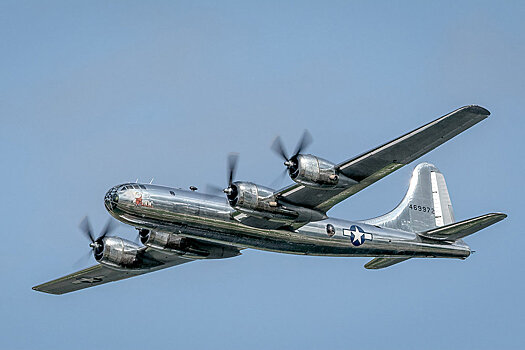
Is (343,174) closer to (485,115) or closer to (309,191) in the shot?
(309,191)

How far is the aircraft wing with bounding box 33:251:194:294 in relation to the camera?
117ft

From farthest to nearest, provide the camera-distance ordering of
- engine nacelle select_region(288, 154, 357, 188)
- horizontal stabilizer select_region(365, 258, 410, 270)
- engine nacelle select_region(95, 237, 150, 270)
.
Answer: horizontal stabilizer select_region(365, 258, 410, 270)
engine nacelle select_region(95, 237, 150, 270)
engine nacelle select_region(288, 154, 357, 188)

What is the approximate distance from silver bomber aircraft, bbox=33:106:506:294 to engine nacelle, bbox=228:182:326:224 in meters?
0.04

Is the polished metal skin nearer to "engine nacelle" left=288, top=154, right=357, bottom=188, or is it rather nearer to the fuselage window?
the fuselage window

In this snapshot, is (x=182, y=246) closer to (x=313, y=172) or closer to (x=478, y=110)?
(x=313, y=172)

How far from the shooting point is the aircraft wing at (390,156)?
2700 cm

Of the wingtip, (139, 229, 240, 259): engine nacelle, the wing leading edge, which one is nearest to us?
the wingtip

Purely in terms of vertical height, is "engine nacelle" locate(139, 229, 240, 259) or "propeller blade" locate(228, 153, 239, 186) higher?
"propeller blade" locate(228, 153, 239, 186)

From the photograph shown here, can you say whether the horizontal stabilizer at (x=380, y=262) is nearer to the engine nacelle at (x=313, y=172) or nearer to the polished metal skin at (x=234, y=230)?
the polished metal skin at (x=234, y=230)

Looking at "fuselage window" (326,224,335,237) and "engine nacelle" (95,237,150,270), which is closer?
"fuselage window" (326,224,335,237)

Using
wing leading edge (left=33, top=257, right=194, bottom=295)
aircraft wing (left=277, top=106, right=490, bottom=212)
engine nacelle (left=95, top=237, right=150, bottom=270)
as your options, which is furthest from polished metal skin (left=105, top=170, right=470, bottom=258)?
wing leading edge (left=33, top=257, right=194, bottom=295)

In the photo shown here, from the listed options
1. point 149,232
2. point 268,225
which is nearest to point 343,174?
point 268,225

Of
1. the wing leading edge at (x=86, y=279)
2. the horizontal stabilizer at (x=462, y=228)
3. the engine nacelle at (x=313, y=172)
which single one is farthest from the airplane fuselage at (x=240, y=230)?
the wing leading edge at (x=86, y=279)

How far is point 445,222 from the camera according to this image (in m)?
37.5
